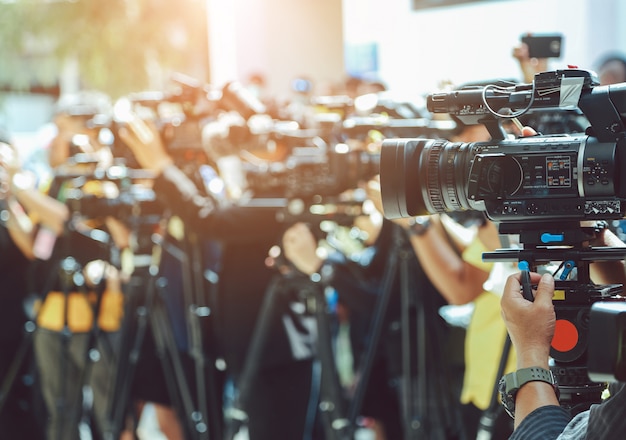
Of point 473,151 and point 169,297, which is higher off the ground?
point 473,151

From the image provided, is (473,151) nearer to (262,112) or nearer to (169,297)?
(262,112)

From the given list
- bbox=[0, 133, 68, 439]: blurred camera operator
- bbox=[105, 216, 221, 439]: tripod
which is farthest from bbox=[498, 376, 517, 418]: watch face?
bbox=[0, 133, 68, 439]: blurred camera operator

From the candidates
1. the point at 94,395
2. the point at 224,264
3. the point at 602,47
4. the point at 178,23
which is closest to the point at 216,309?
the point at 224,264

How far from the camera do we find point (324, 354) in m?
3.06

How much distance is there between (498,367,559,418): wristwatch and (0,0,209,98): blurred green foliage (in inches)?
355

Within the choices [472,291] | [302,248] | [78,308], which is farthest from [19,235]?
[472,291]

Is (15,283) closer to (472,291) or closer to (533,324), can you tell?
(472,291)

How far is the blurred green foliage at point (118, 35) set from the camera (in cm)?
1050

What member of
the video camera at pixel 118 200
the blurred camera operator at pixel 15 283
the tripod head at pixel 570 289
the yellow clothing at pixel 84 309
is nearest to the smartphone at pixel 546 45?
the tripod head at pixel 570 289

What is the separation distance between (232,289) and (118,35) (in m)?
7.60

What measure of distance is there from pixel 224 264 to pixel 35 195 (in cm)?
114

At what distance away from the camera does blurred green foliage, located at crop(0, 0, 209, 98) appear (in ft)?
34.4

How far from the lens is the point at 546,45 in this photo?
285 centimetres

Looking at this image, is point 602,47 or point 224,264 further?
point 602,47
